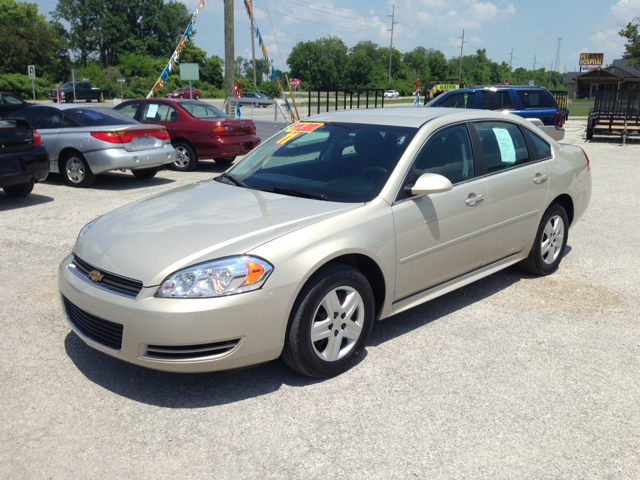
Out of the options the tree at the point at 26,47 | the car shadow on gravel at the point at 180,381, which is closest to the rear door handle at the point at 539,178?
the car shadow on gravel at the point at 180,381

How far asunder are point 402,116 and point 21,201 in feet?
21.8

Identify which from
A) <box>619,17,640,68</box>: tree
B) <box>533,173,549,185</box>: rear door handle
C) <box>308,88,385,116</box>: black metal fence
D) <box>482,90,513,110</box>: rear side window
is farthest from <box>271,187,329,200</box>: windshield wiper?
<box>619,17,640,68</box>: tree

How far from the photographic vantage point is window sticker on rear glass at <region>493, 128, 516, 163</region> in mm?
4836

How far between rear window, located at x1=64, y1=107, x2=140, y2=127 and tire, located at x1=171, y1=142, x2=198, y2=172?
1744mm

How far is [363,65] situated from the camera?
88750 mm

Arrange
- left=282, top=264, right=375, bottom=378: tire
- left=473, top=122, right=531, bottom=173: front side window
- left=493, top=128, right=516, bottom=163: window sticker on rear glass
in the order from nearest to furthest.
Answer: left=282, top=264, right=375, bottom=378: tire
left=473, top=122, right=531, bottom=173: front side window
left=493, top=128, right=516, bottom=163: window sticker on rear glass

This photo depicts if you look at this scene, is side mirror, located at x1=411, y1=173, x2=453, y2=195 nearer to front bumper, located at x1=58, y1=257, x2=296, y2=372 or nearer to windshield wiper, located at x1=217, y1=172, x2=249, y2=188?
front bumper, located at x1=58, y1=257, x2=296, y2=372

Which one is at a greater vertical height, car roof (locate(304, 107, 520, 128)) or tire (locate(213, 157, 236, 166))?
car roof (locate(304, 107, 520, 128))

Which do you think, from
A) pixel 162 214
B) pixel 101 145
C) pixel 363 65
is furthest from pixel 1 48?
pixel 162 214

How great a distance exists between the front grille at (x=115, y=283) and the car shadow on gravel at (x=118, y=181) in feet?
23.5

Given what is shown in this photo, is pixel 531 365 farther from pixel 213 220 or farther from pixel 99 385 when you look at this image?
pixel 99 385

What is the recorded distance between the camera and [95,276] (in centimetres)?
337

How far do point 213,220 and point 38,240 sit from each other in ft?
13.1

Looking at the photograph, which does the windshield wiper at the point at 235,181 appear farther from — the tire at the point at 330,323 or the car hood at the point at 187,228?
the tire at the point at 330,323
